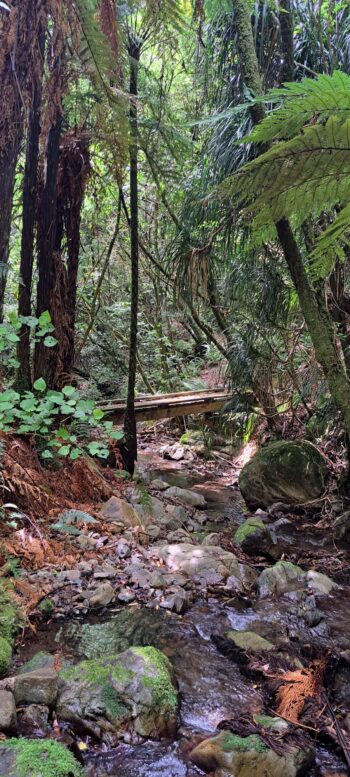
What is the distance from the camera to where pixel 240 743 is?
198 centimetres

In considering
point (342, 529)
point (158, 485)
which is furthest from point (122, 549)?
point (158, 485)

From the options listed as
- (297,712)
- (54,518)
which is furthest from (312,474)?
(297,712)

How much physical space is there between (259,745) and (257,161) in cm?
220

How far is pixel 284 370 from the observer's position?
6391mm

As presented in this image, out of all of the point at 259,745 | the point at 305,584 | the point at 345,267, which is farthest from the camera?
the point at 345,267

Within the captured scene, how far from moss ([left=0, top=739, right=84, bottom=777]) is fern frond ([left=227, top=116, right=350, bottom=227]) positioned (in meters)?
2.16

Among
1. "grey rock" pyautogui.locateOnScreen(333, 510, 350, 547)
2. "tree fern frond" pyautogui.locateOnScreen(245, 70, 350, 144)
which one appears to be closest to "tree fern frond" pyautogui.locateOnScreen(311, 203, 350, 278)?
"tree fern frond" pyautogui.locateOnScreen(245, 70, 350, 144)

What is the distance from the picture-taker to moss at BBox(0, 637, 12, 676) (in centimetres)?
226

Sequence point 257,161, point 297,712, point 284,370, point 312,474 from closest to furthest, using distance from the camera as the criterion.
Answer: point 257,161 < point 297,712 < point 312,474 < point 284,370

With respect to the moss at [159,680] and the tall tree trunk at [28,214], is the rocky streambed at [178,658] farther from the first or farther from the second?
the tall tree trunk at [28,214]

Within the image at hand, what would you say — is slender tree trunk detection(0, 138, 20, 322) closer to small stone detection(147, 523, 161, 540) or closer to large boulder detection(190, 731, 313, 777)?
small stone detection(147, 523, 161, 540)

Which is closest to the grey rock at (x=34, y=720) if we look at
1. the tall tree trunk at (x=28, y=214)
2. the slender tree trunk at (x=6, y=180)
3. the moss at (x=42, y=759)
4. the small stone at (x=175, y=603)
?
the moss at (x=42, y=759)

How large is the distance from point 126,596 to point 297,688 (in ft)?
3.96

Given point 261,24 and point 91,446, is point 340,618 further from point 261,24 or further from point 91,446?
point 261,24
